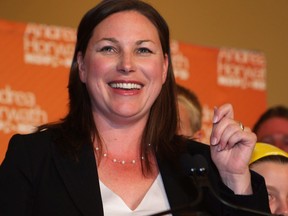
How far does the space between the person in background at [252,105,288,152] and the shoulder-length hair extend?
1752 mm

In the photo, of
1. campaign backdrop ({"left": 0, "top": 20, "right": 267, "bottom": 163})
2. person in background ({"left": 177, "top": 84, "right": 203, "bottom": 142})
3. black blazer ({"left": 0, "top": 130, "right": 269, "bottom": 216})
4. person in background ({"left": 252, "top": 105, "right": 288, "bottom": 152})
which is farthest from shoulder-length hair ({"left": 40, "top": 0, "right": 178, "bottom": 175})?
person in background ({"left": 252, "top": 105, "right": 288, "bottom": 152})

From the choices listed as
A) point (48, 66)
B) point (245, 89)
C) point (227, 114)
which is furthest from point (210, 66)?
point (227, 114)

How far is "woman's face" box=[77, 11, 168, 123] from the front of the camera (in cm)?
274

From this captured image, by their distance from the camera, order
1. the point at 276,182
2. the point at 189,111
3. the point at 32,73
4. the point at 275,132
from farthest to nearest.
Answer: the point at 275,132
the point at 32,73
the point at 189,111
the point at 276,182

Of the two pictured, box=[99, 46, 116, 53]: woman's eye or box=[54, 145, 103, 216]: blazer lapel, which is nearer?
box=[54, 145, 103, 216]: blazer lapel

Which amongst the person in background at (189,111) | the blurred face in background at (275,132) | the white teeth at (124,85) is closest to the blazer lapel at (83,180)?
the white teeth at (124,85)

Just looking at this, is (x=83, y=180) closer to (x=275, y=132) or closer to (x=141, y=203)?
(x=141, y=203)

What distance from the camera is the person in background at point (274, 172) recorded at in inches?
122

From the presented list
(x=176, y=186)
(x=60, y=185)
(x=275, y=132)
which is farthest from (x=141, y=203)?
(x=275, y=132)

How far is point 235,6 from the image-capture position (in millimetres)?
5586

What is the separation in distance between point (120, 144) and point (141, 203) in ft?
1.01

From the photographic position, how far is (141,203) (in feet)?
8.57

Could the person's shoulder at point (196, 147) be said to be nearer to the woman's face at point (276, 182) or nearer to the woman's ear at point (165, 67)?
the woman's ear at point (165, 67)

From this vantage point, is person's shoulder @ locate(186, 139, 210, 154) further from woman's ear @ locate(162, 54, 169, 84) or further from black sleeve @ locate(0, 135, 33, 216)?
black sleeve @ locate(0, 135, 33, 216)
